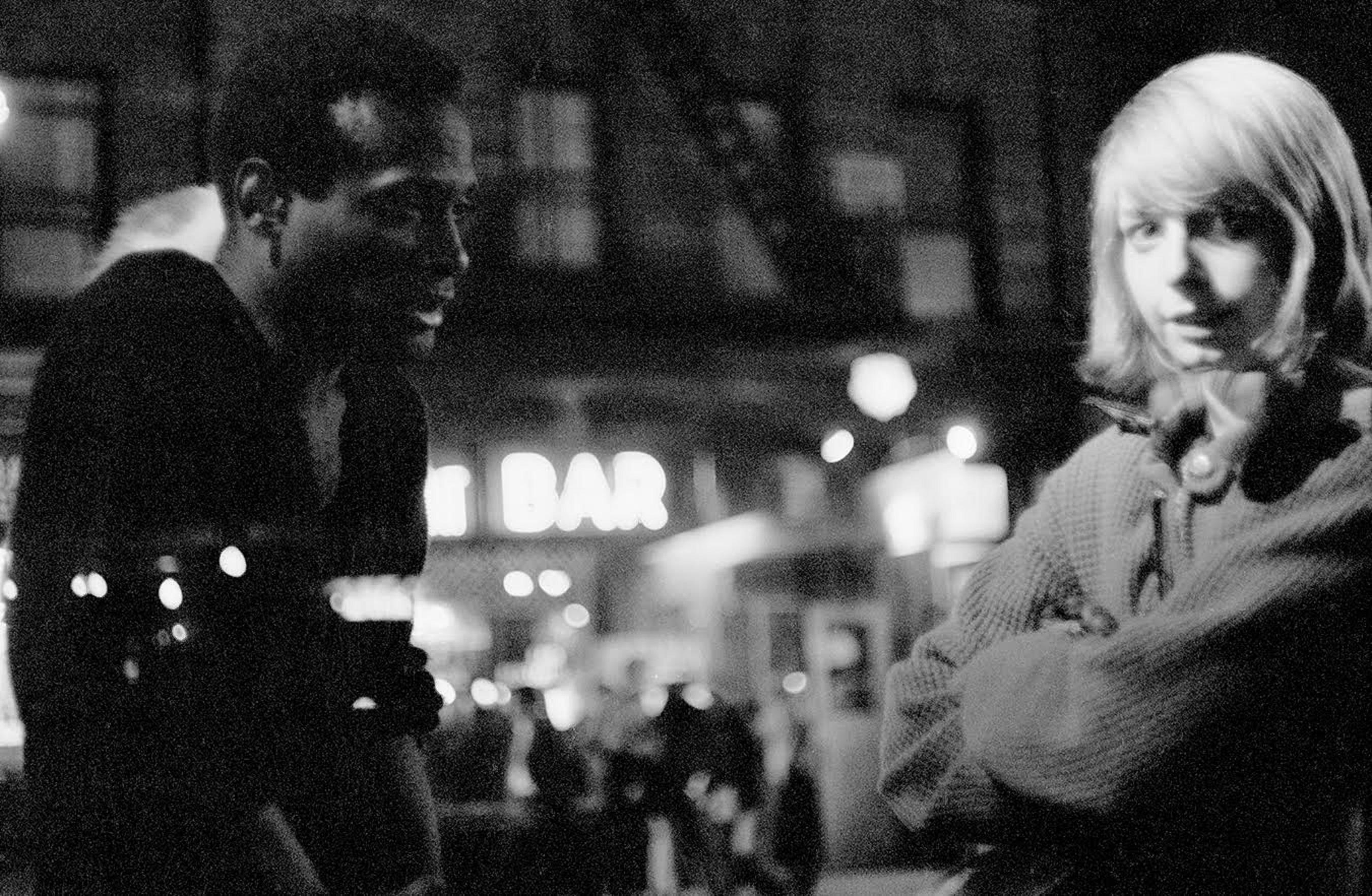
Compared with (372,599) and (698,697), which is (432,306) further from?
(698,697)

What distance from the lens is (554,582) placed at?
387cm

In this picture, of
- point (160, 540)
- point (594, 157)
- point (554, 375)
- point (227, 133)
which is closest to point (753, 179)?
point (594, 157)

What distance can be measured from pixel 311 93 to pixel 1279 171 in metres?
1.13

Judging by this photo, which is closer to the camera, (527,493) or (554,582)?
(527,493)

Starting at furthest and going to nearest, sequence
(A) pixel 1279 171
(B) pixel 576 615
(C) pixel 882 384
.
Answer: (B) pixel 576 615 < (C) pixel 882 384 < (A) pixel 1279 171

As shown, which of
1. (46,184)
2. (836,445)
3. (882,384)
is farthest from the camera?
(836,445)

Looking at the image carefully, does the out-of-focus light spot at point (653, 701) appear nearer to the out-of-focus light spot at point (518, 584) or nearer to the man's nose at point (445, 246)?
the out-of-focus light spot at point (518, 584)

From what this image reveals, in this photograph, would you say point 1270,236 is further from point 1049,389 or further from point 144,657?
point 1049,389

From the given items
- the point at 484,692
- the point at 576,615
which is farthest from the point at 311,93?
the point at 576,615

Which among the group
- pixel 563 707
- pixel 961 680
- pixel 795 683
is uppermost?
pixel 961 680

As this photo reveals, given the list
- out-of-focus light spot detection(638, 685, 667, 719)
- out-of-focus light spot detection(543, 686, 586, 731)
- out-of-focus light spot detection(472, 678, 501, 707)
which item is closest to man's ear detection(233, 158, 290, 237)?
out-of-focus light spot detection(472, 678, 501, 707)

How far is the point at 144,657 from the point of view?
54.3 inches

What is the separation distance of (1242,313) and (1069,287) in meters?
2.27

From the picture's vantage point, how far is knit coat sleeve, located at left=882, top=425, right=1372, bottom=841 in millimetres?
908
